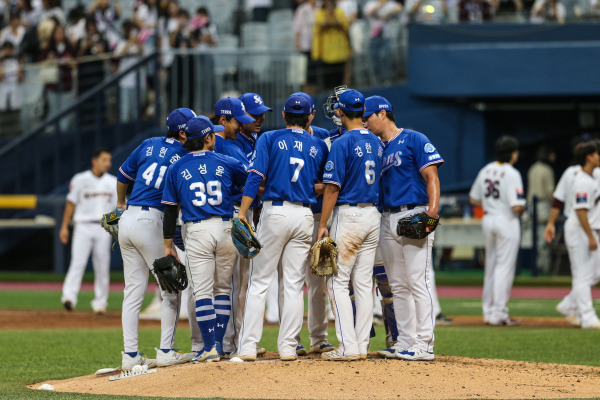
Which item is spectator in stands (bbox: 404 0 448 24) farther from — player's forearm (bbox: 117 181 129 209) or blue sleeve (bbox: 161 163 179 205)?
blue sleeve (bbox: 161 163 179 205)

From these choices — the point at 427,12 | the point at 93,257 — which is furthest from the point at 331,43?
the point at 93,257

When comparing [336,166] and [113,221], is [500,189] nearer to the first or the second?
[336,166]

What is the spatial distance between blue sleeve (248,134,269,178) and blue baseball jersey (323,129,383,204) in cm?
50

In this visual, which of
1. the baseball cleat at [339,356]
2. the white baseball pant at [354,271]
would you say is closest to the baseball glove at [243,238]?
the white baseball pant at [354,271]

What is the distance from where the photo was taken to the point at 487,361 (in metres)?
9.09

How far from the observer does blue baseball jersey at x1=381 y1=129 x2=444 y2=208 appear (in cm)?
889

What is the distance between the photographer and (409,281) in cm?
892

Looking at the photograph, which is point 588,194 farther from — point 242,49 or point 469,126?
point 242,49

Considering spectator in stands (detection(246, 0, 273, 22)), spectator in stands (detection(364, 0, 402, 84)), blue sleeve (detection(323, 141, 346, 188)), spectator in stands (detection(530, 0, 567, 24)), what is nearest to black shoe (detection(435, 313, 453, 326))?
blue sleeve (detection(323, 141, 346, 188))

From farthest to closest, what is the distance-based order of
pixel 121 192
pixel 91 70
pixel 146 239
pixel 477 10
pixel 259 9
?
pixel 259 9 < pixel 91 70 < pixel 477 10 < pixel 121 192 < pixel 146 239

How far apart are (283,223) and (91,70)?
15197 millimetres

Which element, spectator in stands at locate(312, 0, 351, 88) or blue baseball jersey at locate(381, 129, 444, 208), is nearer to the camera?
blue baseball jersey at locate(381, 129, 444, 208)

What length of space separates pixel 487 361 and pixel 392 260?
1232 mm

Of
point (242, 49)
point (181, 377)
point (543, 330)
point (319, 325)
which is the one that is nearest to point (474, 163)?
point (242, 49)
